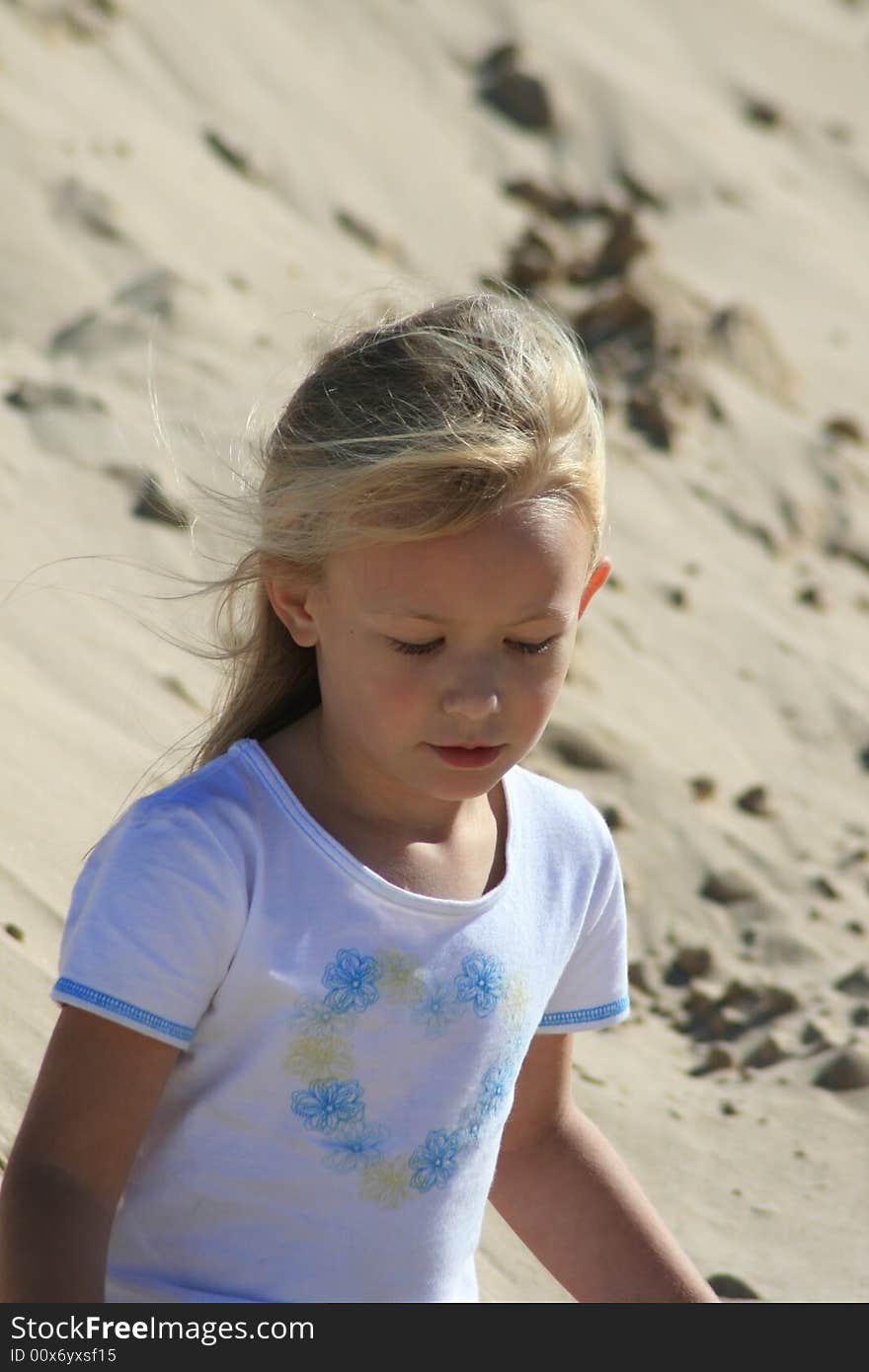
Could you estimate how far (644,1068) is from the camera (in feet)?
11.5

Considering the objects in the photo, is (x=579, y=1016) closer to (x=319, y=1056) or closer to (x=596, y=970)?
(x=596, y=970)

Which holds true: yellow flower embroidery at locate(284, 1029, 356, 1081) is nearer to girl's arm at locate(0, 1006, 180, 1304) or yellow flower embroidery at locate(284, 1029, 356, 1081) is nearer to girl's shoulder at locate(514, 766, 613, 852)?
girl's arm at locate(0, 1006, 180, 1304)

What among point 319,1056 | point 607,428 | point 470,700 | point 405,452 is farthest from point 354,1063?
point 607,428

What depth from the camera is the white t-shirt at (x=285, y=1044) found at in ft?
5.29

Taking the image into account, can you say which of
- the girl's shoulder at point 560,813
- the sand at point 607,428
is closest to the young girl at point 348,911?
the girl's shoulder at point 560,813

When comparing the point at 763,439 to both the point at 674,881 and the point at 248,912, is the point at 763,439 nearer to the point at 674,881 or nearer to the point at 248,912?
the point at 674,881

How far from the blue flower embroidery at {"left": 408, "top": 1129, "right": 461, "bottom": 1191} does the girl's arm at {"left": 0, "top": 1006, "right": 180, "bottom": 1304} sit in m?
0.29

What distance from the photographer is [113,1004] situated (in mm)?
1560

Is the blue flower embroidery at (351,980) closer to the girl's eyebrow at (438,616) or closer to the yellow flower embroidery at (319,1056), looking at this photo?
the yellow flower embroidery at (319,1056)

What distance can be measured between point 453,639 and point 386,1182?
0.52m

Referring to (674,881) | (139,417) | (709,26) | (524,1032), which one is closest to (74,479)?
(139,417)

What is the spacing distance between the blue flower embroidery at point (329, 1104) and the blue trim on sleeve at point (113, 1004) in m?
0.17

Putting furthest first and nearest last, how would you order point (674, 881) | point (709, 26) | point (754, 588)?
point (709, 26)
point (754, 588)
point (674, 881)

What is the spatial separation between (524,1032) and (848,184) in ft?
28.1
